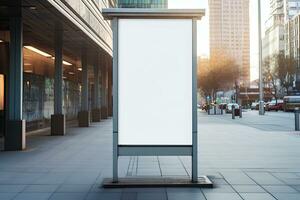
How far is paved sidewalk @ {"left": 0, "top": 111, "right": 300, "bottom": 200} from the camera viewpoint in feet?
25.4

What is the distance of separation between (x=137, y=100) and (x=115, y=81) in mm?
521

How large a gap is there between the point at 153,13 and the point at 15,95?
7.08 metres

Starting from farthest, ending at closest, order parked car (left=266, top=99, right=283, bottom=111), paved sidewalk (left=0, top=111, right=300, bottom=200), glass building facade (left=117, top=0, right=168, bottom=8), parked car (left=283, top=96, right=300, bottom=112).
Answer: parked car (left=266, top=99, right=283, bottom=111) < parked car (left=283, top=96, right=300, bottom=112) < glass building facade (left=117, top=0, right=168, bottom=8) < paved sidewalk (left=0, top=111, right=300, bottom=200)

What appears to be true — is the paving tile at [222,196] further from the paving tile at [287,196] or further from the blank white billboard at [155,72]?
the blank white billboard at [155,72]

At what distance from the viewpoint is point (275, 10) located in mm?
165000

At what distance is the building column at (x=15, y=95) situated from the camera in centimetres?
1405

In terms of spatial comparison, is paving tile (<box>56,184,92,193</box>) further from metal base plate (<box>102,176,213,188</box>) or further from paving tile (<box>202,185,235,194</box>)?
paving tile (<box>202,185,235,194</box>)

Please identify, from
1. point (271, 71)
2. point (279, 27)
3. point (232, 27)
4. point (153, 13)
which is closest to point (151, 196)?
point (153, 13)

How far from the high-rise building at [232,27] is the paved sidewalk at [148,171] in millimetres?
93122

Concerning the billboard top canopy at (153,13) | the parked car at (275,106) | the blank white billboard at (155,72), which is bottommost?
the parked car at (275,106)

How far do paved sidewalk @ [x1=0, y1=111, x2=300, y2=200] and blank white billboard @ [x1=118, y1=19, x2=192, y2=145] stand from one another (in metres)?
1.31

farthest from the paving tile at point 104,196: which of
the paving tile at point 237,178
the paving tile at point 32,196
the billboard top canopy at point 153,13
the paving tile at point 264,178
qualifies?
the billboard top canopy at point 153,13

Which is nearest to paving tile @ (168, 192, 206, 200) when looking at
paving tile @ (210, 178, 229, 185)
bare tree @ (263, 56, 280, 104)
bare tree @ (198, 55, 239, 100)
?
paving tile @ (210, 178, 229, 185)

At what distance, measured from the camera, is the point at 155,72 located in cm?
861
